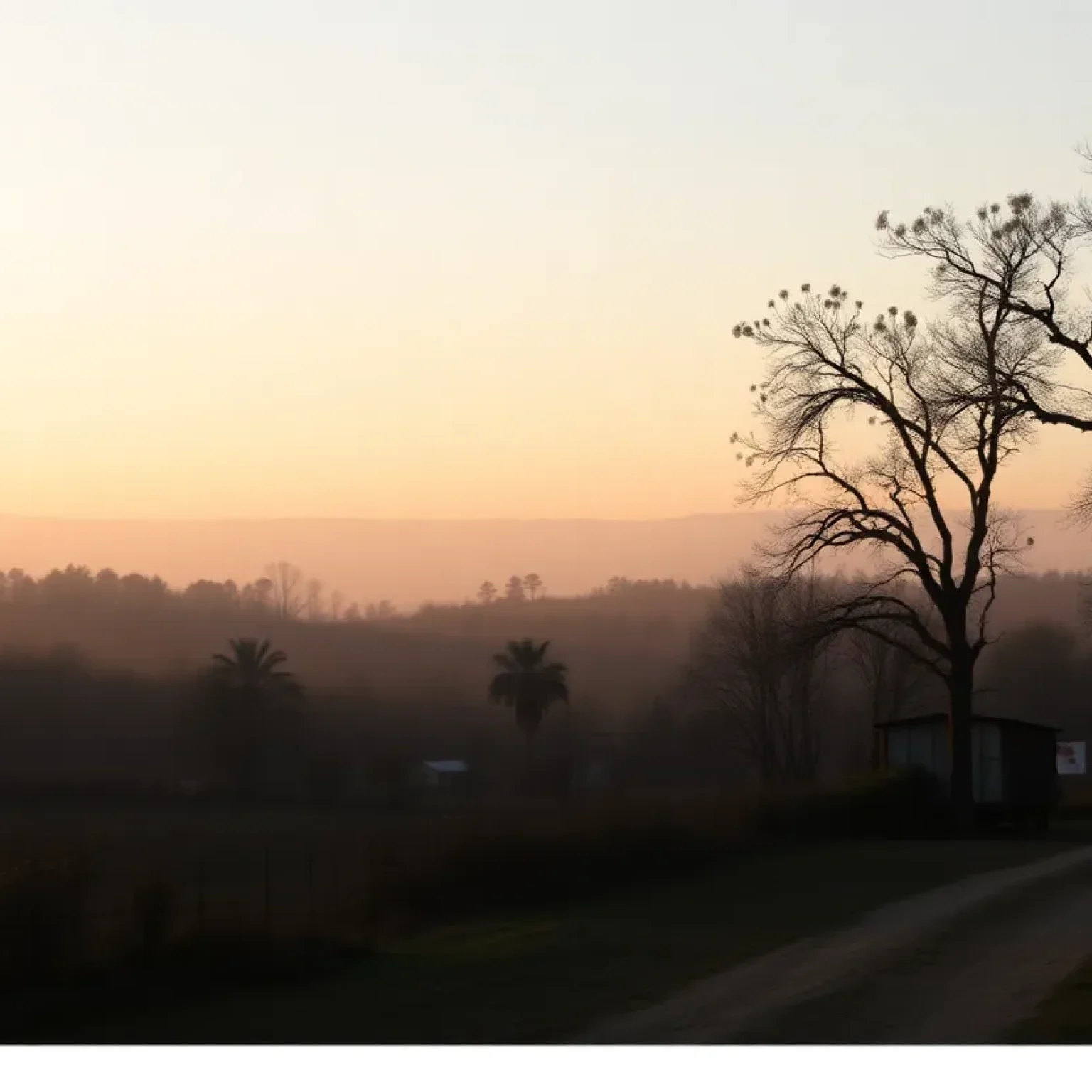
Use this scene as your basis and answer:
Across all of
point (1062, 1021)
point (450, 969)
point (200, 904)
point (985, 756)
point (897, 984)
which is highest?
point (985, 756)

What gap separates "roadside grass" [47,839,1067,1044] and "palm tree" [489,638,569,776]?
2544 inches

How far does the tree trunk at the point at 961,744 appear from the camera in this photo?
48.2m

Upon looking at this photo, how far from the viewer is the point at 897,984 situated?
17.0 metres

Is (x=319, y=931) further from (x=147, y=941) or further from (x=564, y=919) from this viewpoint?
(x=564, y=919)

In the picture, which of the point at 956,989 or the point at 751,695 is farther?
the point at 751,695

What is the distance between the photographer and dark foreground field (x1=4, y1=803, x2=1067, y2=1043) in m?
15.3

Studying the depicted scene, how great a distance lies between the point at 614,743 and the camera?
4387 inches

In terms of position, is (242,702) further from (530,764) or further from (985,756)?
(985,756)

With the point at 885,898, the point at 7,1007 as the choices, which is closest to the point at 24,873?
the point at 7,1007

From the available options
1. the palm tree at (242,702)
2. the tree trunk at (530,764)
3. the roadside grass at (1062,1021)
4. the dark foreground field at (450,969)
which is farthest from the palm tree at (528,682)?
the roadside grass at (1062,1021)

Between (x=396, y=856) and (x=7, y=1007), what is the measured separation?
489 inches

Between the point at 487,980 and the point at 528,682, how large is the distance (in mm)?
75986

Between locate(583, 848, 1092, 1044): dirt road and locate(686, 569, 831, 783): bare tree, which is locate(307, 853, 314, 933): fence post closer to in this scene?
locate(583, 848, 1092, 1044): dirt road

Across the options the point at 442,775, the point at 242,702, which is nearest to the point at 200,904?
the point at 242,702
